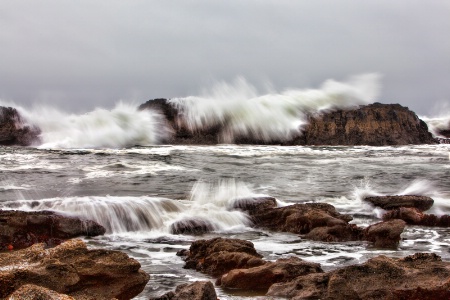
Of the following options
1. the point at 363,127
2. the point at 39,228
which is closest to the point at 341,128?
the point at 363,127

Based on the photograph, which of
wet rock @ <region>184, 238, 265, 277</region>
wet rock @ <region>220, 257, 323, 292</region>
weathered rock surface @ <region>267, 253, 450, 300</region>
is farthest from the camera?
wet rock @ <region>184, 238, 265, 277</region>

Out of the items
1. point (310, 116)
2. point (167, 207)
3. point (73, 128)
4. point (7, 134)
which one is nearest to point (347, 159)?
point (310, 116)

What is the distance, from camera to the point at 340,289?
12.2 ft

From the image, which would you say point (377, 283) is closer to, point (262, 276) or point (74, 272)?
point (262, 276)

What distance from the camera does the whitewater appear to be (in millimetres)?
6391

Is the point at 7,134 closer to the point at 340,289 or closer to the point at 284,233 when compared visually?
the point at 284,233

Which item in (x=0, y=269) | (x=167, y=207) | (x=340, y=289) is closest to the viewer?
(x=0, y=269)

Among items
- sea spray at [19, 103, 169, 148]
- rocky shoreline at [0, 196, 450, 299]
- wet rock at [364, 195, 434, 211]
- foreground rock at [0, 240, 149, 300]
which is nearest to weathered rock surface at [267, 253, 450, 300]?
rocky shoreline at [0, 196, 450, 299]

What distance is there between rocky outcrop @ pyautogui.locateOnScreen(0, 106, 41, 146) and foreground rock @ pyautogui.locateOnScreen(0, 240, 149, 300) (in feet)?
73.4

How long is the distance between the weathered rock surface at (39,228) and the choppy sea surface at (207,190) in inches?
11.7

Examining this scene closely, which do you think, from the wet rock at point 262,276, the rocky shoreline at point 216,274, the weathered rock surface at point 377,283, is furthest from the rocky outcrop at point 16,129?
the weathered rock surface at point 377,283

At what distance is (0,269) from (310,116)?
25.6 m

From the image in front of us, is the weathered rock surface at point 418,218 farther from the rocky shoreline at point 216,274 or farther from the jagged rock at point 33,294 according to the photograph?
the jagged rock at point 33,294

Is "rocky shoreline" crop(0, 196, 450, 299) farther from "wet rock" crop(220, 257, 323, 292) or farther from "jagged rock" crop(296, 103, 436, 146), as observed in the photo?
"jagged rock" crop(296, 103, 436, 146)
